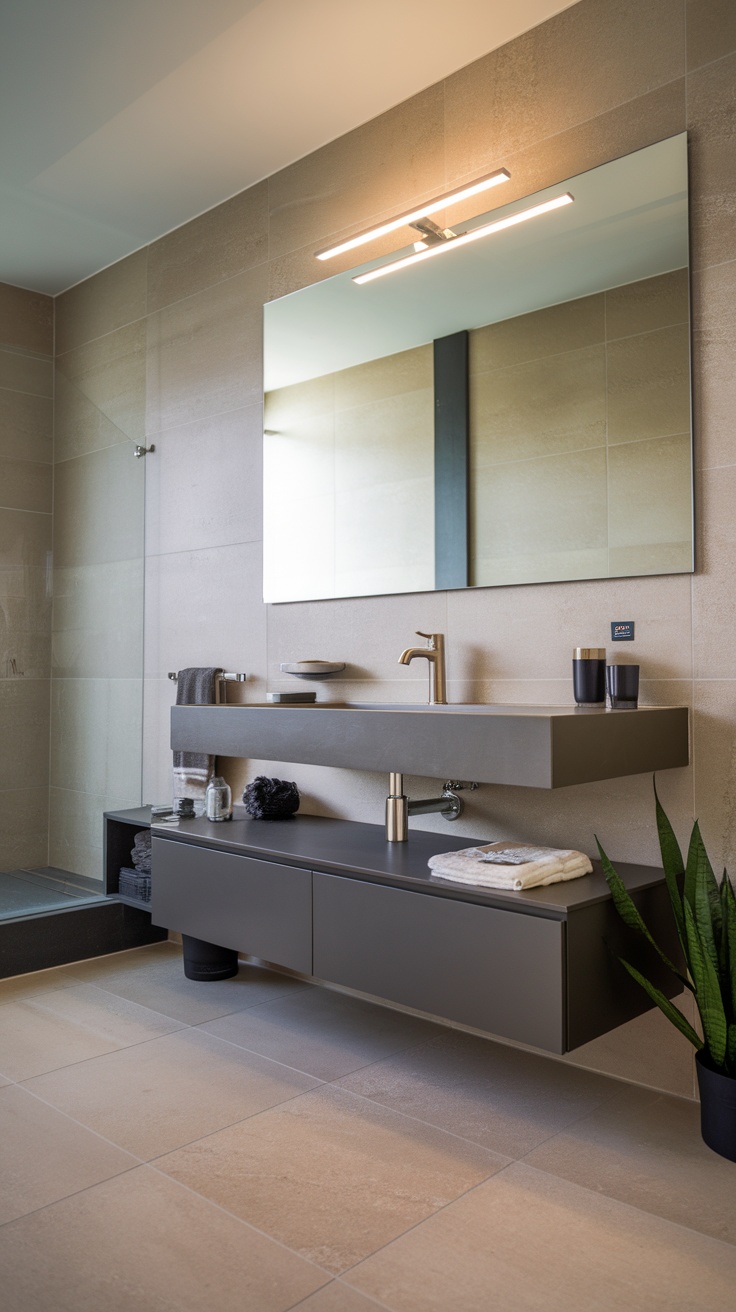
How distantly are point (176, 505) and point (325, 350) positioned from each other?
0.91 meters

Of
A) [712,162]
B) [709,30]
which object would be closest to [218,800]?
Answer: [712,162]

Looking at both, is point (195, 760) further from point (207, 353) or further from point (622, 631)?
point (622, 631)

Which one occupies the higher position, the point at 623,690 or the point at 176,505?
the point at 176,505

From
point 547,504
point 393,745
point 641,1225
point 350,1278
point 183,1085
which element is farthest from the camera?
point 547,504

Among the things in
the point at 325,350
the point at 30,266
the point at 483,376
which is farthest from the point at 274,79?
the point at 30,266

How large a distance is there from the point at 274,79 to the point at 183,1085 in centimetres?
272

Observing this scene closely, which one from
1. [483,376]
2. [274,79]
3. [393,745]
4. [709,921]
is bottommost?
[709,921]

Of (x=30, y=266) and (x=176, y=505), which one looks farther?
(x=30, y=266)

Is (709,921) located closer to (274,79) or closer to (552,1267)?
(552,1267)

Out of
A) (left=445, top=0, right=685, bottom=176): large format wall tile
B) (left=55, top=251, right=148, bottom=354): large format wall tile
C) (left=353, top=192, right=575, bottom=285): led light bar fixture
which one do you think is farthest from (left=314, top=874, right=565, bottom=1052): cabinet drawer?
(left=55, top=251, right=148, bottom=354): large format wall tile

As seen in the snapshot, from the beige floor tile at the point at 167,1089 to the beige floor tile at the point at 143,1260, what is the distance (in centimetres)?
20

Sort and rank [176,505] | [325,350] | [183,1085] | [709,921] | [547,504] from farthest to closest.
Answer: [176,505] < [325,350] < [547,504] < [183,1085] < [709,921]

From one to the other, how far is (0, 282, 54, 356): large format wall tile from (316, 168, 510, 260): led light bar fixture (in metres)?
1.95

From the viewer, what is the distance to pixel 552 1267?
151 cm
